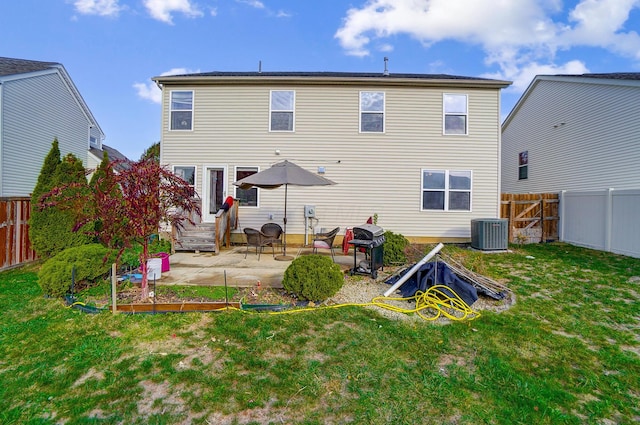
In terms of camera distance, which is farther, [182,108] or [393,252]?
[182,108]

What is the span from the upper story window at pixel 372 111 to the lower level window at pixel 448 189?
7.18 ft

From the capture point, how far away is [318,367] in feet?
9.37

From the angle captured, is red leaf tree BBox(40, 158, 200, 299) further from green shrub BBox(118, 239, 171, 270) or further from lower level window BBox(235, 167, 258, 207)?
lower level window BBox(235, 167, 258, 207)

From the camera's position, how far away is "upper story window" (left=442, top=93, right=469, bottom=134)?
33.6 ft

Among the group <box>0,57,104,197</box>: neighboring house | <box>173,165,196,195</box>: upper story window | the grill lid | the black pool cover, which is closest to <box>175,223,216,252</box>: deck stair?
<box>173,165,196,195</box>: upper story window

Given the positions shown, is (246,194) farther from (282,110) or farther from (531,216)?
(531,216)

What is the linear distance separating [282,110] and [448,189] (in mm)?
6127

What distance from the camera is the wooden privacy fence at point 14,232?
6.81 m

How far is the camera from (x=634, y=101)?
10.1m

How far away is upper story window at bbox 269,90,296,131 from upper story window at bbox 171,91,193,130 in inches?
108

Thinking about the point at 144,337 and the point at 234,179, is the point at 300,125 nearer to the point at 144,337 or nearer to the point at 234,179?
the point at 234,179

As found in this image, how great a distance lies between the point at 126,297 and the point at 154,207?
4.85ft

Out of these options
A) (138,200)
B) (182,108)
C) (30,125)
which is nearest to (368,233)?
(138,200)

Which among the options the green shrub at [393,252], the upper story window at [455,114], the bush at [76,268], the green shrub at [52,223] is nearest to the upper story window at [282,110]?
the upper story window at [455,114]
